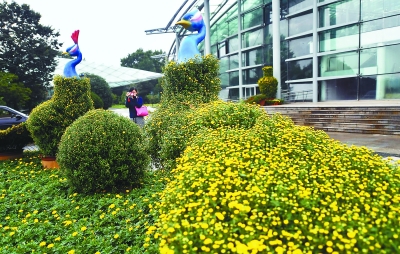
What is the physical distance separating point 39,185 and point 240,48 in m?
20.6

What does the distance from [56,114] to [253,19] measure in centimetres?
1876

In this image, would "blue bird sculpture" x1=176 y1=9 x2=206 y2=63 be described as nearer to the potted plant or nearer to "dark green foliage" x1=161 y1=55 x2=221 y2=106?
"dark green foliage" x1=161 y1=55 x2=221 y2=106

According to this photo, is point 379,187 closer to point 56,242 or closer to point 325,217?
point 325,217

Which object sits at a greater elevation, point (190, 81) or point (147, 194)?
point (190, 81)

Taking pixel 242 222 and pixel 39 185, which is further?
pixel 39 185

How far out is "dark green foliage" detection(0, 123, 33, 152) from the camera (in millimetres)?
7086

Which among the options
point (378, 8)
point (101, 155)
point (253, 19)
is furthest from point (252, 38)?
point (101, 155)

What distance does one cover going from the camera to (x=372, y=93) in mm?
15000

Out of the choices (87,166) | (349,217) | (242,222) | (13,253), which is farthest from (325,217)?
(87,166)

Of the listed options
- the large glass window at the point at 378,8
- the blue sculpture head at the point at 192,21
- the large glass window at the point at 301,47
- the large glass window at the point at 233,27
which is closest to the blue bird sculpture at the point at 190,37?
the blue sculpture head at the point at 192,21

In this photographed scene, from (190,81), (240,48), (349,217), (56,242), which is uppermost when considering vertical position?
(240,48)

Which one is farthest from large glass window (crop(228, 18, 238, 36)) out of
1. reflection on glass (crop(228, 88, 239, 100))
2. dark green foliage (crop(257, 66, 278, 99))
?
dark green foliage (crop(257, 66, 278, 99))

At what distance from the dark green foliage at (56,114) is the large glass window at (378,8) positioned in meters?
14.9

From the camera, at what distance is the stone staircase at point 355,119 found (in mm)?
8711
